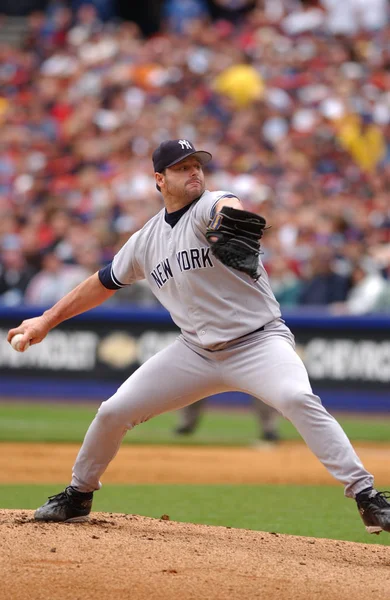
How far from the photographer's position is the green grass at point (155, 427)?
40.4 feet

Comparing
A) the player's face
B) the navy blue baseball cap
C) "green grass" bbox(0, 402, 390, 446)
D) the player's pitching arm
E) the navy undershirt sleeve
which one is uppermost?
the navy blue baseball cap

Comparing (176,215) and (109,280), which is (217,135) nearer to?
(109,280)

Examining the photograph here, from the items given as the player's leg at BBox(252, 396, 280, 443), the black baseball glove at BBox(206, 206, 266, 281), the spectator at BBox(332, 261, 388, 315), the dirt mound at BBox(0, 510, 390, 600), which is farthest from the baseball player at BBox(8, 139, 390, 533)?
the spectator at BBox(332, 261, 388, 315)

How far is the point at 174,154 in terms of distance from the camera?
5.55 meters

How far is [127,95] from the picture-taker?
19281 mm

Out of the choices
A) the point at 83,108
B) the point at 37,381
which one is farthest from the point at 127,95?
the point at 37,381

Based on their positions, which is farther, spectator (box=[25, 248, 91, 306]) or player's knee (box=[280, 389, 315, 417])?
spectator (box=[25, 248, 91, 306])

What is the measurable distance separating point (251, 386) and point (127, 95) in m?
14.5

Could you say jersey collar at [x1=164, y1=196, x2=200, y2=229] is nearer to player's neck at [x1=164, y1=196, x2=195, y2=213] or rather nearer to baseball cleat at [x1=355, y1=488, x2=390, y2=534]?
player's neck at [x1=164, y1=196, x2=195, y2=213]

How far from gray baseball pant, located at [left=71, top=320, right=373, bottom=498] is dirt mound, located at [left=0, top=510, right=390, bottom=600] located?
1.38 ft

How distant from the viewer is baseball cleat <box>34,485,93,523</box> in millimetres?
5957


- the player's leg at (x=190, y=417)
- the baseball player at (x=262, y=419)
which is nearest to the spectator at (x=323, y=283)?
the baseball player at (x=262, y=419)

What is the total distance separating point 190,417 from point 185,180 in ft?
23.3

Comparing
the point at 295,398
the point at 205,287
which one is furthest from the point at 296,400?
the point at 205,287
